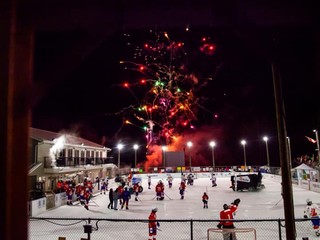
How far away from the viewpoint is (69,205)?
22594 millimetres

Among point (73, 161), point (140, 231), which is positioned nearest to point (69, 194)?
point (140, 231)

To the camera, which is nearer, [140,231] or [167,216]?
[140,231]

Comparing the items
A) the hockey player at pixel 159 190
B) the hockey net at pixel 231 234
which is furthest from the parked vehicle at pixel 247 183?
the hockey net at pixel 231 234

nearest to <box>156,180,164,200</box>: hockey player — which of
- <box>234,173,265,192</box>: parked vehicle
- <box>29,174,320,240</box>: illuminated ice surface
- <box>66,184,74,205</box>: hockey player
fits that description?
<box>29,174,320,240</box>: illuminated ice surface

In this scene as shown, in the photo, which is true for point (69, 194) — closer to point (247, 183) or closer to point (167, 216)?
point (167, 216)

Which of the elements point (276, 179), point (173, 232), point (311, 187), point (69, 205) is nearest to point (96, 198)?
point (69, 205)

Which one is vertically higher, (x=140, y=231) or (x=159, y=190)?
(x=159, y=190)

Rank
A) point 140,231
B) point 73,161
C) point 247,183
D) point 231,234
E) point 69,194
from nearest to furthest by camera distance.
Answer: point 231,234
point 140,231
point 69,194
point 247,183
point 73,161

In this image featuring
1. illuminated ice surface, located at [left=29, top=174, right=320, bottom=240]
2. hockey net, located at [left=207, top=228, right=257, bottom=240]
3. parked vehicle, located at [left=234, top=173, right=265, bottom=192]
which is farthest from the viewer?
parked vehicle, located at [left=234, top=173, right=265, bottom=192]

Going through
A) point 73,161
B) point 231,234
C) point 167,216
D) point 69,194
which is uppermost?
point 73,161

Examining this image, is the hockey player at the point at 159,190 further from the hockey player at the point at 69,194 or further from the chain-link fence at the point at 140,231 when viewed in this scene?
the chain-link fence at the point at 140,231

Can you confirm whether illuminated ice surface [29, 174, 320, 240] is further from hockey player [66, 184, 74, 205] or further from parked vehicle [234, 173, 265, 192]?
parked vehicle [234, 173, 265, 192]

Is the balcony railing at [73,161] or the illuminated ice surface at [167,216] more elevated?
the balcony railing at [73,161]

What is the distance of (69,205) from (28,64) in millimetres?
22276
